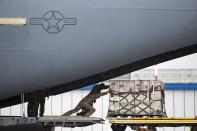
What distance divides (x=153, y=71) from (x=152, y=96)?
5.78m

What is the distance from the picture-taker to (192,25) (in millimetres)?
5613

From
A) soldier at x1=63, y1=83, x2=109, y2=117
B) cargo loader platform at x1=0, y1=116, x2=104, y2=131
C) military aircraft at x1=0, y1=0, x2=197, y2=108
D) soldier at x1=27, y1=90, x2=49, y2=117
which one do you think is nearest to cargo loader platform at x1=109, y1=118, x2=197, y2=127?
soldier at x1=63, y1=83, x2=109, y2=117

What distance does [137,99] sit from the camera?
10531 millimetres

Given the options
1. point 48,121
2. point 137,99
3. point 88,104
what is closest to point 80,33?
point 48,121

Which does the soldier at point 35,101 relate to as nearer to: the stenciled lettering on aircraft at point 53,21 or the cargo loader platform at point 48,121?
the cargo loader platform at point 48,121

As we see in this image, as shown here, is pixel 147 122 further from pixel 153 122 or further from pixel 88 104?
pixel 88 104

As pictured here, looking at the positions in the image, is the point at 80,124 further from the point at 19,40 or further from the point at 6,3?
the point at 6,3

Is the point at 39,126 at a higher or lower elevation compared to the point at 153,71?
lower

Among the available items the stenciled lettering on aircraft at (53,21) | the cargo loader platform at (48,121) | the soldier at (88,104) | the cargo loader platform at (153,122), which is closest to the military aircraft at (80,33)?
the stenciled lettering on aircraft at (53,21)

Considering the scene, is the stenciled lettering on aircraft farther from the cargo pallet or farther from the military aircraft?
the cargo pallet

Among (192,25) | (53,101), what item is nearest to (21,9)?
(192,25)

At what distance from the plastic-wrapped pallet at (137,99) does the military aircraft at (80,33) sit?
467 centimetres

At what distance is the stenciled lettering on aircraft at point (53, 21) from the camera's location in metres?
5.60

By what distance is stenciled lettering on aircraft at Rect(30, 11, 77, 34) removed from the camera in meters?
5.60
